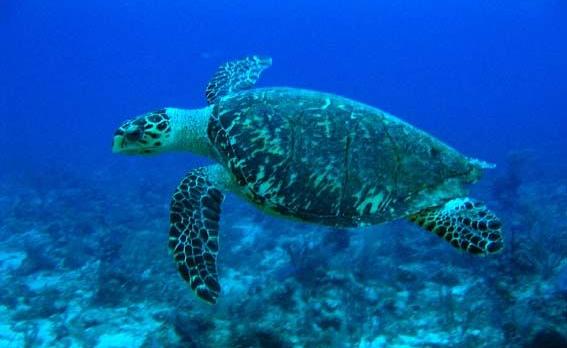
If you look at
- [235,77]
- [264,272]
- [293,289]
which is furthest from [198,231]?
[264,272]

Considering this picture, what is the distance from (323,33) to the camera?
111 meters

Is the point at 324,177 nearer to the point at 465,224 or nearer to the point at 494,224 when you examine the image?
the point at 465,224

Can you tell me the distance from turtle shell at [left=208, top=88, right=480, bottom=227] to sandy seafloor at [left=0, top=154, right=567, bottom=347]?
222cm

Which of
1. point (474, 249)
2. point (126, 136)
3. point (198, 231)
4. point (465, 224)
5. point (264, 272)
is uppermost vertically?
point (126, 136)

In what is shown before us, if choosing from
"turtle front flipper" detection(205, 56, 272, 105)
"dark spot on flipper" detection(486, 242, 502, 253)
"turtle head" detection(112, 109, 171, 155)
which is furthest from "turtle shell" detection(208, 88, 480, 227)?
"turtle front flipper" detection(205, 56, 272, 105)

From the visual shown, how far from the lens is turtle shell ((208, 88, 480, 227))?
3.90 metres

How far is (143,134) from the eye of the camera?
15.1ft

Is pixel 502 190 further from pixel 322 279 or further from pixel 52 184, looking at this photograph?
pixel 52 184

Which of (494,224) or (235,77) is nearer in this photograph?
(494,224)

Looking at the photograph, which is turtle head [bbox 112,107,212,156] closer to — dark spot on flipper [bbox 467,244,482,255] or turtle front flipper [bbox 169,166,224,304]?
turtle front flipper [bbox 169,166,224,304]

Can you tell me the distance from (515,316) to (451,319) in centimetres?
80

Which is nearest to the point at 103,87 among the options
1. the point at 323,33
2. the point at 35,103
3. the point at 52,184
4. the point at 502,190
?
the point at 35,103

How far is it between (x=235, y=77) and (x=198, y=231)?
2.93 metres

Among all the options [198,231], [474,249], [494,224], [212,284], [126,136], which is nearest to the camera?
[212,284]
